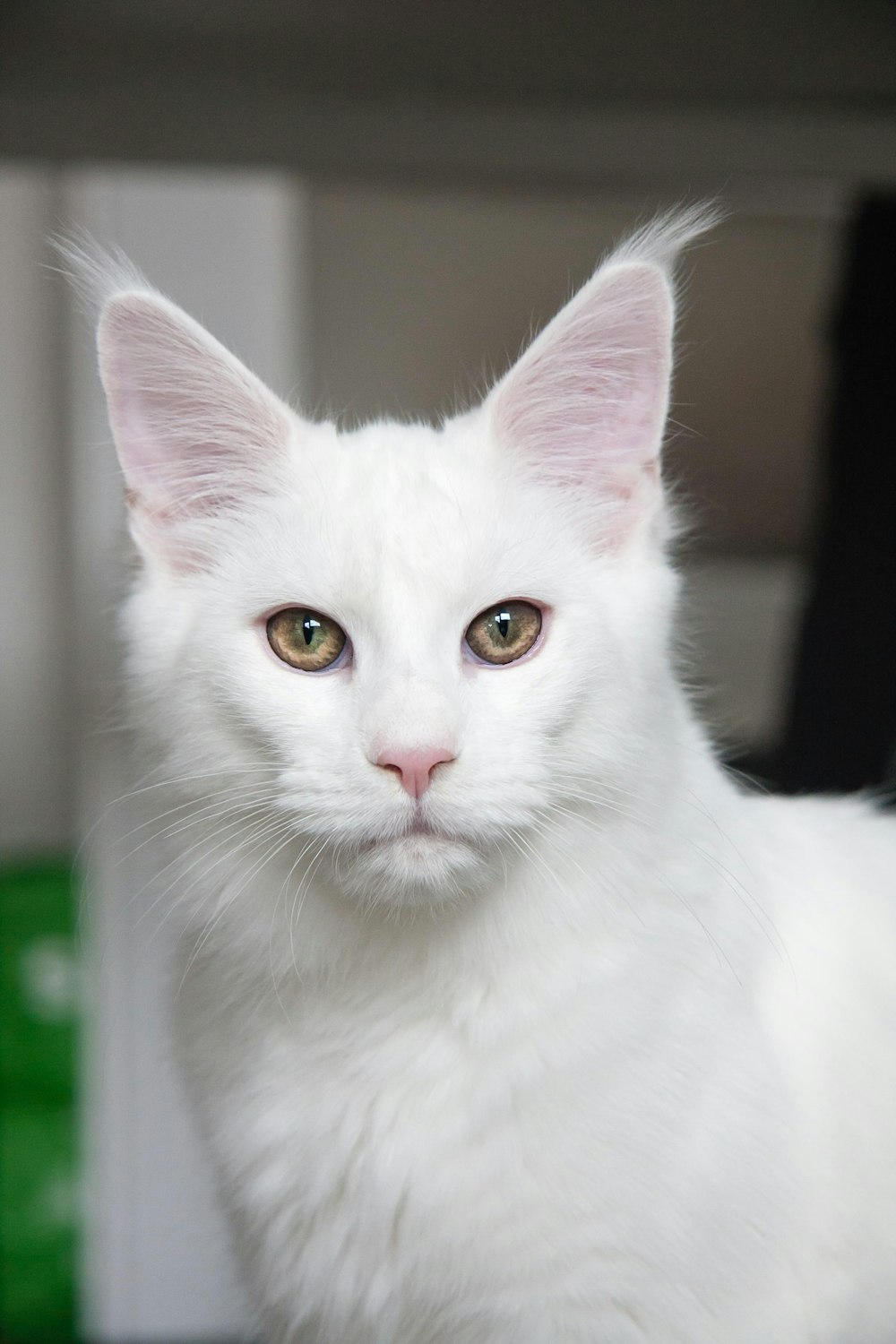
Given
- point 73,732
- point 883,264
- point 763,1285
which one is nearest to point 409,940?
point 763,1285

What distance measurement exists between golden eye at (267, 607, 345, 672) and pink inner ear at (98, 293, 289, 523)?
0.47 feet

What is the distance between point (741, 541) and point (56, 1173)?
2.12 m

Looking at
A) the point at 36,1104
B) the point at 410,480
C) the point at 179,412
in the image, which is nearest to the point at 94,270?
the point at 179,412

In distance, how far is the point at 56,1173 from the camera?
2172mm

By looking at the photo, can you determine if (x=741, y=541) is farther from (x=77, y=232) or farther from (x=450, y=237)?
(x=77, y=232)

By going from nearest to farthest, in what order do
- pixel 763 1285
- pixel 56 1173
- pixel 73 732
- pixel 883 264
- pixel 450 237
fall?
1. pixel 763 1285
2. pixel 883 264
3. pixel 56 1173
4. pixel 73 732
5. pixel 450 237

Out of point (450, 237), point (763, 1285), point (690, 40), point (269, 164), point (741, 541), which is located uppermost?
point (450, 237)

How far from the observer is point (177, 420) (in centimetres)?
89

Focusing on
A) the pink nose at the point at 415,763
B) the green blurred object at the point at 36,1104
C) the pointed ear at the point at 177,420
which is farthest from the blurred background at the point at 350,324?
the pink nose at the point at 415,763

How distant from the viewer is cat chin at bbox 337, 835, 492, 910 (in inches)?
29.2

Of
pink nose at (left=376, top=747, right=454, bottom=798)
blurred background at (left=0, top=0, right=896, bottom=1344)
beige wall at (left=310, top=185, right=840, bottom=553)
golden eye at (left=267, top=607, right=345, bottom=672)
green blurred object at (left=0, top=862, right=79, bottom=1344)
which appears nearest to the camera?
pink nose at (left=376, top=747, right=454, bottom=798)

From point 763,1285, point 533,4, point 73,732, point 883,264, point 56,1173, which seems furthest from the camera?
point 73,732

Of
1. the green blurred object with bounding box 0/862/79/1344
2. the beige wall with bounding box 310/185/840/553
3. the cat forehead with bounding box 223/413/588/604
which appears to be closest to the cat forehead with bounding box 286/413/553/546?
the cat forehead with bounding box 223/413/588/604

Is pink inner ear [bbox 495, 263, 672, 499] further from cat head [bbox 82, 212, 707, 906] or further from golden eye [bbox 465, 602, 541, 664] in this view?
golden eye [bbox 465, 602, 541, 664]
